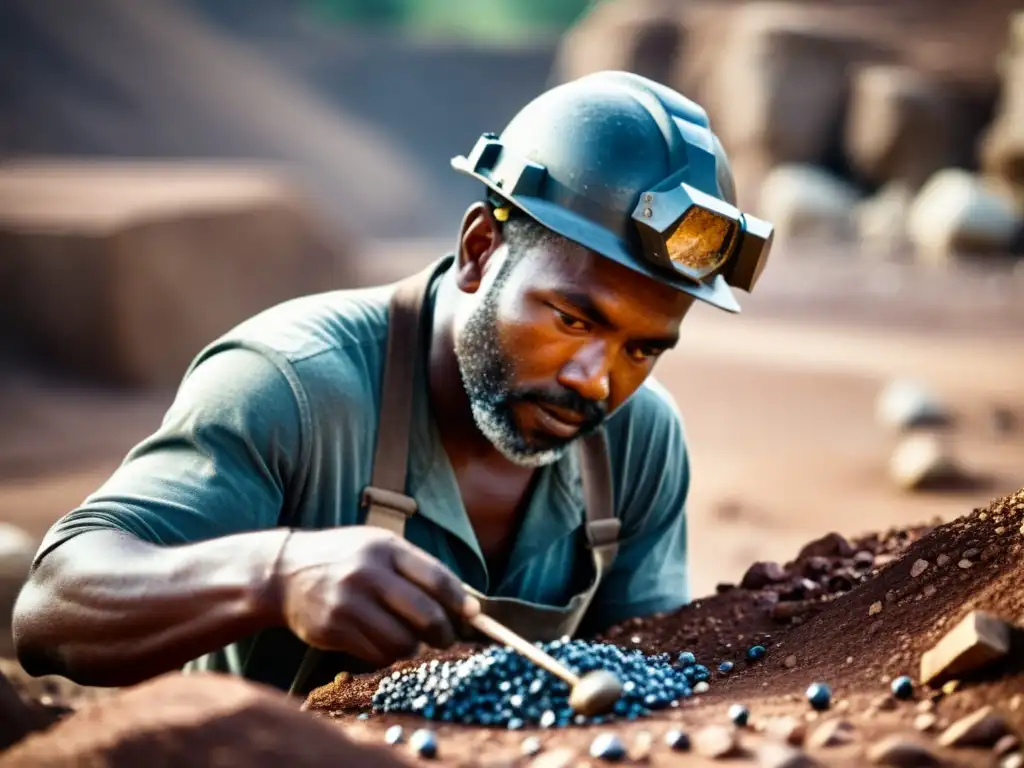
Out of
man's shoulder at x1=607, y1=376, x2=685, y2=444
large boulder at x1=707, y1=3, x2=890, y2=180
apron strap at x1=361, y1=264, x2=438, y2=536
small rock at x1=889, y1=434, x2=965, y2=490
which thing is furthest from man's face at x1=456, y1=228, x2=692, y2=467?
large boulder at x1=707, y1=3, x2=890, y2=180

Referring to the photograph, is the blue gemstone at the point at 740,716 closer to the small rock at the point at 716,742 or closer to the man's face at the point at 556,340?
the small rock at the point at 716,742

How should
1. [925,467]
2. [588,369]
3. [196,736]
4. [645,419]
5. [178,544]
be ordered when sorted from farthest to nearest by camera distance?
[925,467]
[645,419]
[588,369]
[178,544]
[196,736]

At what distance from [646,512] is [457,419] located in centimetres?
59

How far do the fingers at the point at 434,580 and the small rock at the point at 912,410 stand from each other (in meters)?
6.15

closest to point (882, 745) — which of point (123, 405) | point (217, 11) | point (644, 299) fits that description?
point (644, 299)

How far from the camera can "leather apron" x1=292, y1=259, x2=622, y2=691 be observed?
2.61 m

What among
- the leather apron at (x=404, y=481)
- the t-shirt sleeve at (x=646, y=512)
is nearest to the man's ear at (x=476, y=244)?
the leather apron at (x=404, y=481)

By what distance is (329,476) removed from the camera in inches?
100

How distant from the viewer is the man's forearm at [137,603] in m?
1.93

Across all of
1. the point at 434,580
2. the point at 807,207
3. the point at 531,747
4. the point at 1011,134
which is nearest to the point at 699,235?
the point at 434,580

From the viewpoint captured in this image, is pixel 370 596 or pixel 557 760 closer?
pixel 557 760

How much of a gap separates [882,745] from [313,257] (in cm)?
865

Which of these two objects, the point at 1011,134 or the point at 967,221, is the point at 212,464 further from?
the point at 1011,134

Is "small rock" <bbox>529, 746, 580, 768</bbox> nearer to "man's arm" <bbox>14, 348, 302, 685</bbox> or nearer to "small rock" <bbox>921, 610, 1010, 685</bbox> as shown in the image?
"man's arm" <bbox>14, 348, 302, 685</bbox>
